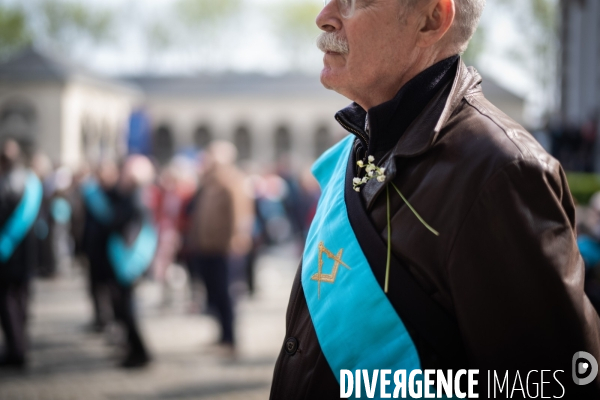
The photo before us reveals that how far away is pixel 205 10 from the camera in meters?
73.4

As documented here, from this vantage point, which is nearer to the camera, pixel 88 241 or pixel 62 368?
pixel 62 368

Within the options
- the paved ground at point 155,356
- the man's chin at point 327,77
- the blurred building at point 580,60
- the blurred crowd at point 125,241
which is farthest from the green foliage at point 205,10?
the man's chin at point 327,77

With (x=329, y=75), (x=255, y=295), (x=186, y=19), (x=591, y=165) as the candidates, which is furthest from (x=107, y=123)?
(x=329, y=75)

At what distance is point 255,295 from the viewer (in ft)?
40.9

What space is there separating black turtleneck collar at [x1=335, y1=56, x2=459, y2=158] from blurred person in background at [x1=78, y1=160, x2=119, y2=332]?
6.45m

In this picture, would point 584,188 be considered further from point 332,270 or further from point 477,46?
point 477,46

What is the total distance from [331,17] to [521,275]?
87cm

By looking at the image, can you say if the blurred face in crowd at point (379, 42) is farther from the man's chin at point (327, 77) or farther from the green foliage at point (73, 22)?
the green foliage at point (73, 22)

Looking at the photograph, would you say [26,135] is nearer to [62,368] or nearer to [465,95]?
[62,368]

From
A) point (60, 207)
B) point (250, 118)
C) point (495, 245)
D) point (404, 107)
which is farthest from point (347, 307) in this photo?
point (250, 118)

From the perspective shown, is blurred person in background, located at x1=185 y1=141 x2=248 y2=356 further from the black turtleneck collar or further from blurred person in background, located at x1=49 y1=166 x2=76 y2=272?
blurred person in background, located at x1=49 y1=166 x2=76 y2=272

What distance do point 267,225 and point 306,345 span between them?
12.6m

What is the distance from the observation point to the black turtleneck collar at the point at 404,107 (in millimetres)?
1790

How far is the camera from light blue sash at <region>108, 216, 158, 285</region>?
Result: 300 inches
